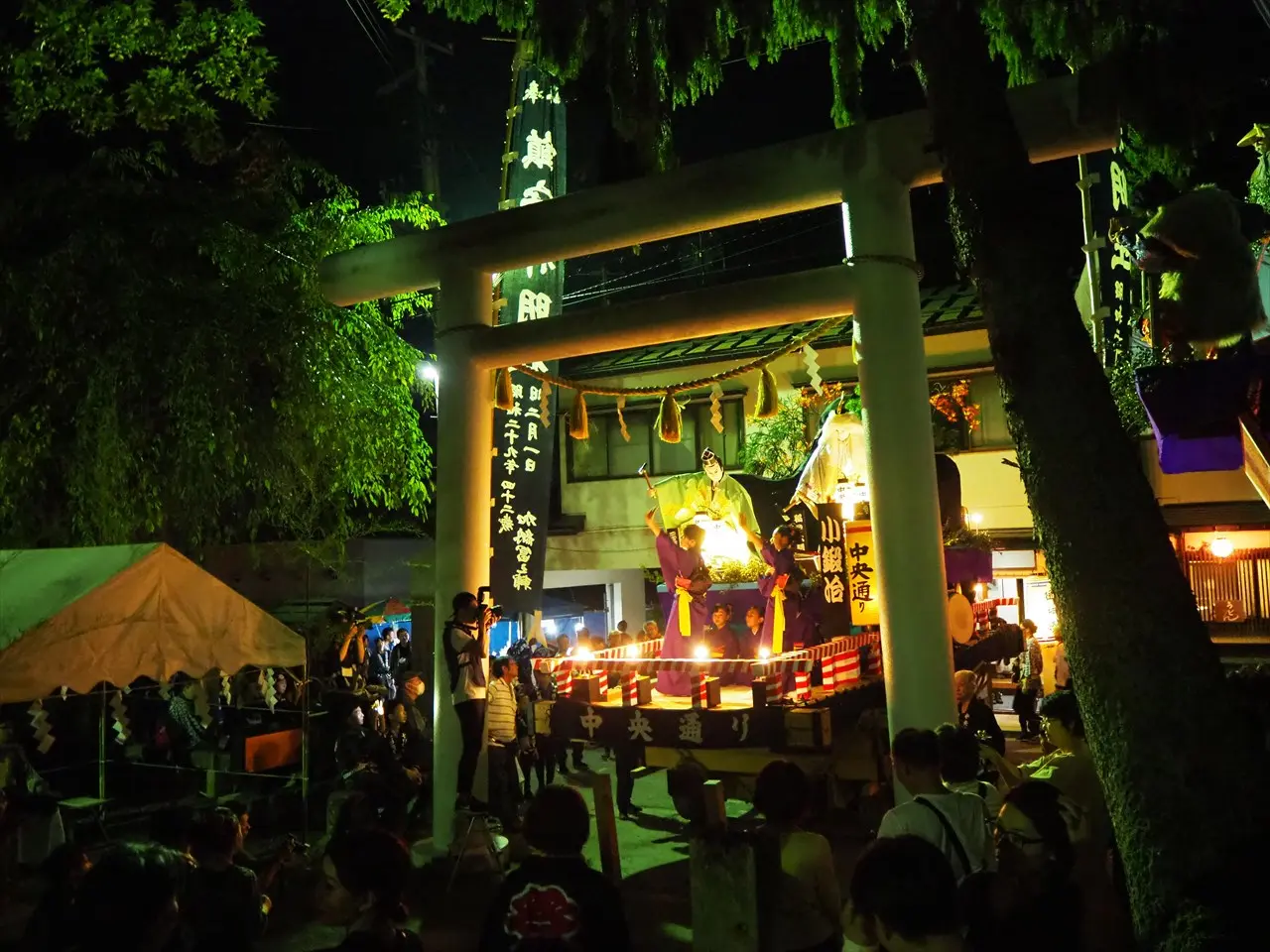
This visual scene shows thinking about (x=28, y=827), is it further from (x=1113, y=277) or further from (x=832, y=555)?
(x=1113, y=277)

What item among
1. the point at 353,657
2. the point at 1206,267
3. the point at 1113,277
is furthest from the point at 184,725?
the point at 1113,277

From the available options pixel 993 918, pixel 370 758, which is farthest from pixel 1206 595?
pixel 993 918

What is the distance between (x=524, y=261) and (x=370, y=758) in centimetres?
502

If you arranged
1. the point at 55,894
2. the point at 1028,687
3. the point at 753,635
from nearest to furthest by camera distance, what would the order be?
the point at 55,894 < the point at 753,635 < the point at 1028,687

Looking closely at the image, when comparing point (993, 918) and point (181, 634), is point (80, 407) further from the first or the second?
point (993, 918)

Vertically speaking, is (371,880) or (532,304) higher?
(532,304)

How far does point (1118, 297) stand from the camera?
459 inches

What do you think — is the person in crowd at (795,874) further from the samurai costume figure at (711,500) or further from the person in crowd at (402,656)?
the person in crowd at (402,656)

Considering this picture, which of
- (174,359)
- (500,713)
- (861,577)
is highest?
(174,359)

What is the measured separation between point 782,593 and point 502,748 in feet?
11.4

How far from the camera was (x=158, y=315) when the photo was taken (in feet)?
32.5

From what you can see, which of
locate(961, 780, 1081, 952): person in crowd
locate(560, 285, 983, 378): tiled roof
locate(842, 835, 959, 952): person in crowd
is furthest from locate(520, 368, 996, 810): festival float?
locate(560, 285, 983, 378): tiled roof

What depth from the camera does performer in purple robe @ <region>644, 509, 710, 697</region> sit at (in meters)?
10.5

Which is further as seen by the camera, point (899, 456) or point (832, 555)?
point (832, 555)
